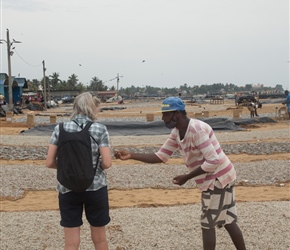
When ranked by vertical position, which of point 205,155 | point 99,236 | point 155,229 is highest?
point 205,155

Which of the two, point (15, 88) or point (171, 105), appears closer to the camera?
point (171, 105)

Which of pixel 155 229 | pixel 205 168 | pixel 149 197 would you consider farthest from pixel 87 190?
pixel 149 197

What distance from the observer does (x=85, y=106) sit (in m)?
4.23

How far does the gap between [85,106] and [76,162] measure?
0.54m

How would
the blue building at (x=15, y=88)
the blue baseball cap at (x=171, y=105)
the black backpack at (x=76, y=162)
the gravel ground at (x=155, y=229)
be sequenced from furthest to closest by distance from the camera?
the blue building at (x=15, y=88), the gravel ground at (x=155, y=229), the blue baseball cap at (x=171, y=105), the black backpack at (x=76, y=162)

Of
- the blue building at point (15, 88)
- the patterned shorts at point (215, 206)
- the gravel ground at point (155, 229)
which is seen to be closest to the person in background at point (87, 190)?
the patterned shorts at point (215, 206)

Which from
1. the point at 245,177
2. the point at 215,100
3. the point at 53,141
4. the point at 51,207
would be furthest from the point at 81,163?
the point at 215,100

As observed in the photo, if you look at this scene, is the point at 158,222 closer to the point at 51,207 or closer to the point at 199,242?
the point at 199,242

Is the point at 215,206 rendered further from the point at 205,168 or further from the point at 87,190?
the point at 87,190

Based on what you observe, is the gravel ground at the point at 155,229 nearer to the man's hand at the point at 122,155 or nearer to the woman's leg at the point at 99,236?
the woman's leg at the point at 99,236

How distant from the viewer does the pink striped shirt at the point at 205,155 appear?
4.18 m

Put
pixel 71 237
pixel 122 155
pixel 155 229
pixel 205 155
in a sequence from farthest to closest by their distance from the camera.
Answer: pixel 155 229 < pixel 122 155 < pixel 71 237 < pixel 205 155

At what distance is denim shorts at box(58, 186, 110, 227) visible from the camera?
13.5 ft

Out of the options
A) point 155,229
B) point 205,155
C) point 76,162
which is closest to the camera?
point 76,162
